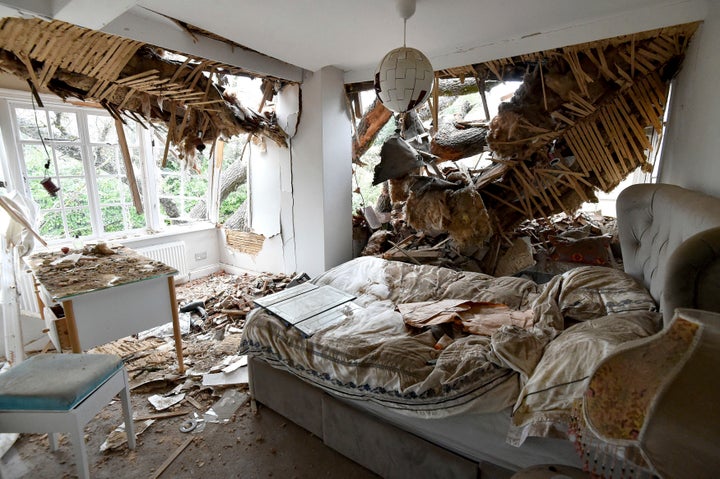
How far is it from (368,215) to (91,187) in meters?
3.36

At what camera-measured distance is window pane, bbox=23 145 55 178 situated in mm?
3409

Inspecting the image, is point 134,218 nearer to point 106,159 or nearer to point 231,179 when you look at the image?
point 106,159

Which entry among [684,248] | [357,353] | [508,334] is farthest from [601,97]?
[357,353]

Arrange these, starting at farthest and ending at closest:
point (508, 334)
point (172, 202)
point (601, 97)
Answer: point (172, 202) → point (601, 97) → point (508, 334)

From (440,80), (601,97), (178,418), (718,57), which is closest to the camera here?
(718,57)

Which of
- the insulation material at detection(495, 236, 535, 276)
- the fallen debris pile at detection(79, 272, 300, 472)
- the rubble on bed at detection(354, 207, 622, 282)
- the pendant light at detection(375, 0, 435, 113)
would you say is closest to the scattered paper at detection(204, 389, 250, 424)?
the fallen debris pile at detection(79, 272, 300, 472)

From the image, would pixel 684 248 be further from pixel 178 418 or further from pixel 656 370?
pixel 178 418

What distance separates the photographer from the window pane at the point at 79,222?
3854mm

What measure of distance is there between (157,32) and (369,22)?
1559mm

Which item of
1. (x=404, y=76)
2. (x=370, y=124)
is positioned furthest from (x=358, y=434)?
(x=370, y=124)

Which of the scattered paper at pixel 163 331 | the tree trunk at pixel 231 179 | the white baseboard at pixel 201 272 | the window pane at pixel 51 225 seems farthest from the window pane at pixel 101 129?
the scattered paper at pixel 163 331

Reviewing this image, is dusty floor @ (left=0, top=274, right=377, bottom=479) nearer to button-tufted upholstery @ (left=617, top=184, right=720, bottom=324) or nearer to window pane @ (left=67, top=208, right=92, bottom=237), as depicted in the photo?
button-tufted upholstery @ (left=617, top=184, right=720, bottom=324)

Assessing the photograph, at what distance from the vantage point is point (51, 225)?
3723 mm

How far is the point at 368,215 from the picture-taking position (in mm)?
4359
